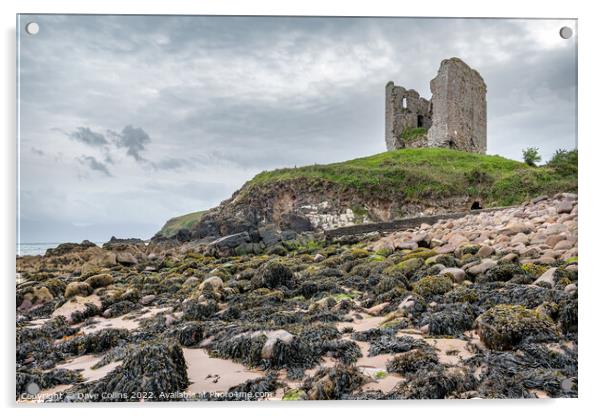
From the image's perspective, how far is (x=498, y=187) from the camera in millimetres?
8156

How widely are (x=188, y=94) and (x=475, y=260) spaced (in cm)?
298

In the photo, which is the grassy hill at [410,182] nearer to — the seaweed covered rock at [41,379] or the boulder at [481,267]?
the boulder at [481,267]

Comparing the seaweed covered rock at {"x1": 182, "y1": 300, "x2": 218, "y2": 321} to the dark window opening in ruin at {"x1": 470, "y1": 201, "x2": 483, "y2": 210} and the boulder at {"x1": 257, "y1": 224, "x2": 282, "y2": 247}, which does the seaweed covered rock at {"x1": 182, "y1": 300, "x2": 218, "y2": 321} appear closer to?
the boulder at {"x1": 257, "y1": 224, "x2": 282, "y2": 247}

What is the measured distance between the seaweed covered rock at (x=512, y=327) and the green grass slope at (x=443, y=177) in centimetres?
143

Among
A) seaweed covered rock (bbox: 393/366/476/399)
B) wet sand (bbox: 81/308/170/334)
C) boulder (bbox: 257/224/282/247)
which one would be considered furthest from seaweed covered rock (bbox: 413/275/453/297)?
wet sand (bbox: 81/308/170/334)

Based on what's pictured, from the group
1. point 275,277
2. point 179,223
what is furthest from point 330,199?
point 179,223

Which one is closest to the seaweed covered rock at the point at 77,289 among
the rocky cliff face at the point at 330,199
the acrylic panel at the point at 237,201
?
the acrylic panel at the point at 237,201

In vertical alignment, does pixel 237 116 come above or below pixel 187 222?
above

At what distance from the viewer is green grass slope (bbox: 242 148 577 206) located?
478 cm

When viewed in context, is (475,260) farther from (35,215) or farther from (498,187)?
(498,187)

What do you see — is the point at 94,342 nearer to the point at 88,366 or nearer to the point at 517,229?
the point at 88,366

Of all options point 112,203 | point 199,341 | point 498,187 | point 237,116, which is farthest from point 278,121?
point 498,187
